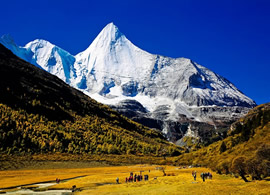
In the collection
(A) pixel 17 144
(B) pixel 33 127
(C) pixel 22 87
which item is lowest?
(A) pixel 17 144

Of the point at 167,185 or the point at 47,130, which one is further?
the point at 47,130

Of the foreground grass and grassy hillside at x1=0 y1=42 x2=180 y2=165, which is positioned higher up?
grassy hillside at x1=0 y1=42 x2=180 y2=165

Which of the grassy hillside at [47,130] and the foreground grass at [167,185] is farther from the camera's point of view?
the grassy hillside at [47,130]

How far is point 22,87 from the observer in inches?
7377

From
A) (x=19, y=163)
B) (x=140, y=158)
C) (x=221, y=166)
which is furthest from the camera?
(x=140, y=158)

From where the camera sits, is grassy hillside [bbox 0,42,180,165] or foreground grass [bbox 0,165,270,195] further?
grassy hillside [bbox 0,42,180,165]

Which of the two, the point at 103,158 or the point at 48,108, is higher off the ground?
the point at 48,108

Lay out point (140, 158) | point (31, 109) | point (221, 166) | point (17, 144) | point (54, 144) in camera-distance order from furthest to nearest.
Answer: point (31, 109), point (140, 158), point (54, 144), point (17, 144), point (221, 166)

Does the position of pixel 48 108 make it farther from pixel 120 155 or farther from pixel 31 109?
pixel 120 155

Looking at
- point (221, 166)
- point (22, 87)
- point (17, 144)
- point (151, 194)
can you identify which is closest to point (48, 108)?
point (22, 87)

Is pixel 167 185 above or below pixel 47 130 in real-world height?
below

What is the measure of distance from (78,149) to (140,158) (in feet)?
125

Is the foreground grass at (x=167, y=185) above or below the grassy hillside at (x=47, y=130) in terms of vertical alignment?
below

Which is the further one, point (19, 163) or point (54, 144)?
point (54, 144)
